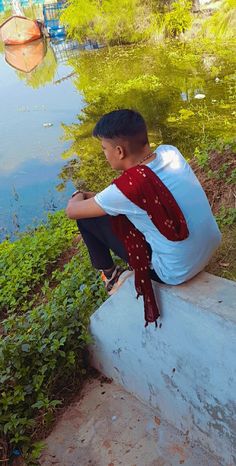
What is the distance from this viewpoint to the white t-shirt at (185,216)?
6.25 ft

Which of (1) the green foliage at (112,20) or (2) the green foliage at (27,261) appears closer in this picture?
(2) the green foliage at (27,261)

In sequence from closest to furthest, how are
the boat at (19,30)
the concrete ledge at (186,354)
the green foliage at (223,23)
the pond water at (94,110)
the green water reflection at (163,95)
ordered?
the concrete ledge at (186,354)
the pond water at (94,110)
the green water reflection at (163,95)
the green foliage at (223,23)
the boat at (19,30)

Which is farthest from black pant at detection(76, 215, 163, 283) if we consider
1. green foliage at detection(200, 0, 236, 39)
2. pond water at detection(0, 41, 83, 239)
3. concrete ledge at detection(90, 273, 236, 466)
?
green foliage at detection(200, 0, 236, 39)

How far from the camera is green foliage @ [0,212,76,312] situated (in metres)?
4.21

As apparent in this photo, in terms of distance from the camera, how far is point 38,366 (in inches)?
90.2

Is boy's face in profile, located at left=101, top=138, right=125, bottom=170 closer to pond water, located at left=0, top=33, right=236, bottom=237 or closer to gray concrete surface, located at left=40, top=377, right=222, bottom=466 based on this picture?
gray concrete surface, located at left=40, top=377, right=222, bottom=466

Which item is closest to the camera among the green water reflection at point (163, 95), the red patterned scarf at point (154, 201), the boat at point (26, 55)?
Answer: the red patterned scarf at point (154, 201)

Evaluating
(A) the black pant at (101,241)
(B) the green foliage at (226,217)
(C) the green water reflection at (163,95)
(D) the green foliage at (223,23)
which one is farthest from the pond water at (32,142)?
(D) the green foliage at (223,23)

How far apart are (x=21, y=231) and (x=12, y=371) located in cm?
401

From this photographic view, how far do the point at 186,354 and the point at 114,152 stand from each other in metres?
0.94

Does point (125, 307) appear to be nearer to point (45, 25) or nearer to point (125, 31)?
point (125, 31)

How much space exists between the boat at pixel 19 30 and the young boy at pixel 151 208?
2124cm

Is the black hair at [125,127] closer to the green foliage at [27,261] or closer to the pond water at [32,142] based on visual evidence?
the green foliage at [27,261]

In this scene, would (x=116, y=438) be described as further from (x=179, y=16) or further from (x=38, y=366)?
(x=179, y=16)
